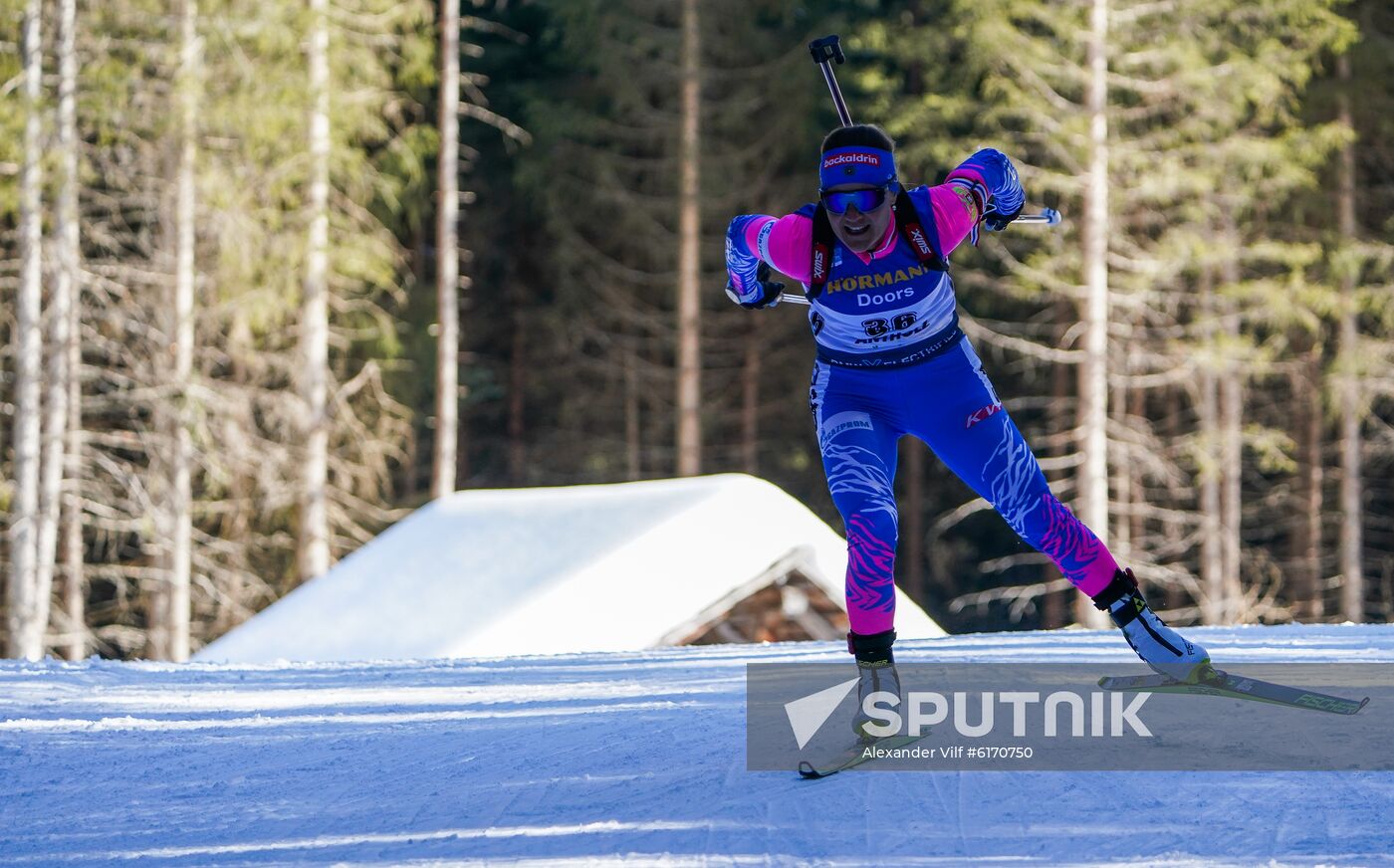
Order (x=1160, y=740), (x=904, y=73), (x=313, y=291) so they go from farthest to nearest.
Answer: (x=904, y=73) < (x=313, y=291) < (x=1160, y=740)

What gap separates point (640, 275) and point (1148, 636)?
22.0 m

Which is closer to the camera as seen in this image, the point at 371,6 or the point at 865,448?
the point at 865,448

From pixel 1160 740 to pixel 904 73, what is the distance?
23.2m

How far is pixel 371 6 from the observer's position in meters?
21.2

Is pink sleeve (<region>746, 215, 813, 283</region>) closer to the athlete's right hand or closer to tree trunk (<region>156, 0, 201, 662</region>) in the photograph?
the athlete's right hand

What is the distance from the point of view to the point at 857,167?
14.9 ft

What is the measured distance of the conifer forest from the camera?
58.4 ft

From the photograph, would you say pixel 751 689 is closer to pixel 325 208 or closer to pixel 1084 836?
pixel 1084 836

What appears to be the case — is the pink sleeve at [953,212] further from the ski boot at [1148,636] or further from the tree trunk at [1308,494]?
the tree trunk at [1308,494]

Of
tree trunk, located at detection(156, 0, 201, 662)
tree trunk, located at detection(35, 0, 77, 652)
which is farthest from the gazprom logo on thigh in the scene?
tree trunk, located at detection(156, 0, 201, 662)

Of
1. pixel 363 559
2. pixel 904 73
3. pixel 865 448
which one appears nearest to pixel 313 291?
pixel 363 559

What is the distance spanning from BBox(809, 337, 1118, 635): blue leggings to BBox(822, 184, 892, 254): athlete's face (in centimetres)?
45

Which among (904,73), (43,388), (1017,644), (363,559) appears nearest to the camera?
(1017,644)

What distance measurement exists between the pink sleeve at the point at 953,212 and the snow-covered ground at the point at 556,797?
67.3 inches
